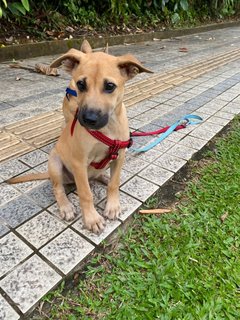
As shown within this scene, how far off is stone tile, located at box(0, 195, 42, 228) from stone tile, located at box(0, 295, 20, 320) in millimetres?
627

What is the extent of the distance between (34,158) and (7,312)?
163cm

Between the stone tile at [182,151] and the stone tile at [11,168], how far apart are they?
1533mm

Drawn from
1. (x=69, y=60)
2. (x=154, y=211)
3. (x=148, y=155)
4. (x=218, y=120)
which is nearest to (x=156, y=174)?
(x=148, y=155)

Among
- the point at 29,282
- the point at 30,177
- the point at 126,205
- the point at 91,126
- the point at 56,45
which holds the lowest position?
the point at 126,205

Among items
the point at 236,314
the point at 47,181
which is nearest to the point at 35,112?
the point at 47,181

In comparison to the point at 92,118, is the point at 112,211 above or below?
below

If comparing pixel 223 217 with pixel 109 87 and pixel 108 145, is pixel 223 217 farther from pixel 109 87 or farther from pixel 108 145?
pixel 109 87

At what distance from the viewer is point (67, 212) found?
2309 mm

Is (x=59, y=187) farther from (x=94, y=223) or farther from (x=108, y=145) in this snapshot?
(x=108, y=145)

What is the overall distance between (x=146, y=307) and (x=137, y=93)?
12.1 feet

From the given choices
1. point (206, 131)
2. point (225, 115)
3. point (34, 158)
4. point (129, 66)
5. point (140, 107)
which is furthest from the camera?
point (140, 107)

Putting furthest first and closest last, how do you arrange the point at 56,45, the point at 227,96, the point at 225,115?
the point at 56,45
the point at 227,96
the point at 225,115

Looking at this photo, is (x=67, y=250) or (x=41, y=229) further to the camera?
(x=41, y=229)

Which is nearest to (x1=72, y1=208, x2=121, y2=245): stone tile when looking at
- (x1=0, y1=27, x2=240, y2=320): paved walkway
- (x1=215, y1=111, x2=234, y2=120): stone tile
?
(x1=0, y1=27, x2=240, y2=320): paved walkway
